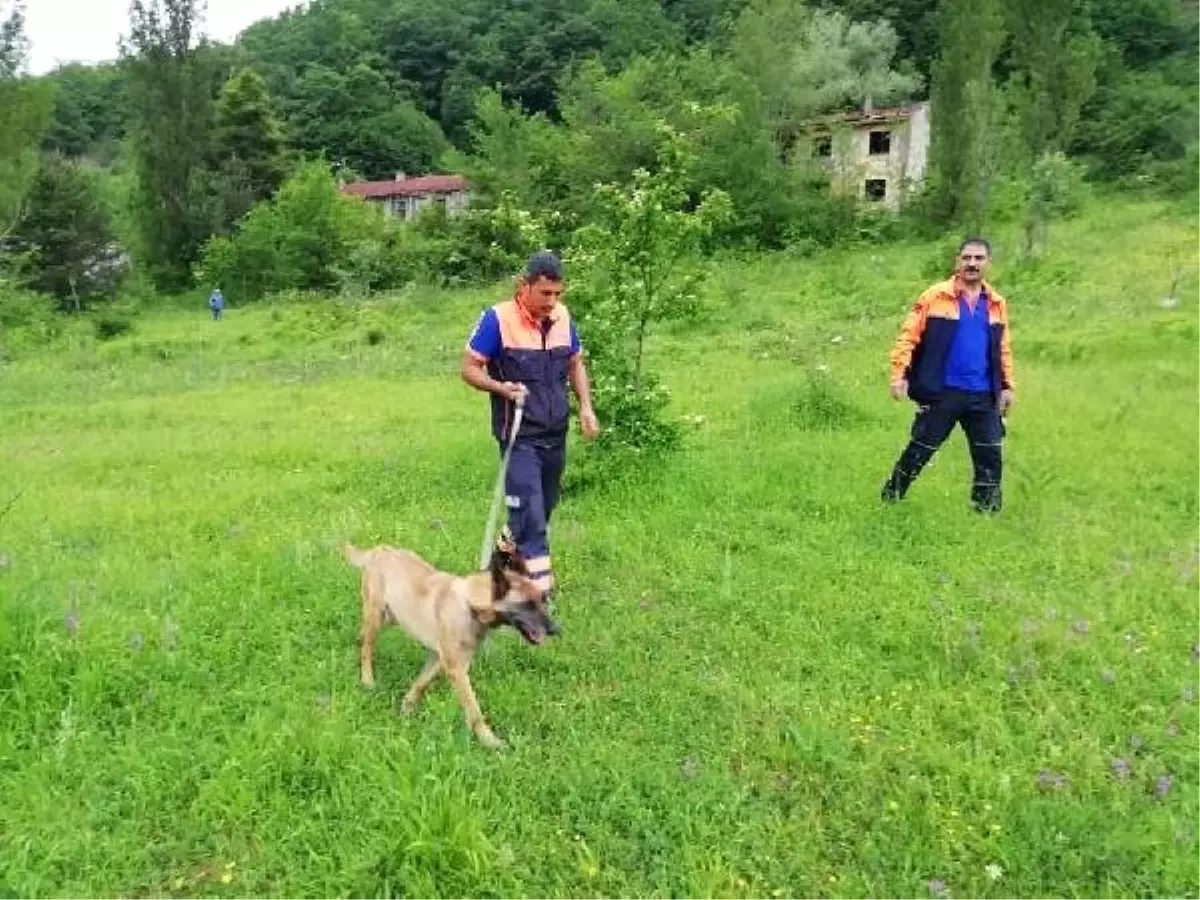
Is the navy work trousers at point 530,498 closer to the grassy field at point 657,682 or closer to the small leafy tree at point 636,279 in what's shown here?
the grassy field at point 657,682

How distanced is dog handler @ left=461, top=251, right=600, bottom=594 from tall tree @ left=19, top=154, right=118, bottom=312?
3949cm

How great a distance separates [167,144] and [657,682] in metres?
48.0

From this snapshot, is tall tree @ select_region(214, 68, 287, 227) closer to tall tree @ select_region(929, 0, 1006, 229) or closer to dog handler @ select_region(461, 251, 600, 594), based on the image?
tall tree @ select_region(929, 0, 1006, 229)

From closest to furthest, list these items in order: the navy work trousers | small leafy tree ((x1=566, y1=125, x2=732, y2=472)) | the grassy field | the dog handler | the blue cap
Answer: the grassy field
the blue cap
the dog handler
the navy work trousers
small leafy tree ((x1=566, y1=125, x2=732, y2=472))

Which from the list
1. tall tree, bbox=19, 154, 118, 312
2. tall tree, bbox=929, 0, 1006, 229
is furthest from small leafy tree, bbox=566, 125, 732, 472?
tall tree, bbox=19, 154, 118, 312

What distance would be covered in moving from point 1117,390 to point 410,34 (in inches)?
2822

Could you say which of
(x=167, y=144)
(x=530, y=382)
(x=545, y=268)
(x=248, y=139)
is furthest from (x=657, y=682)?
(x=248, y=139)

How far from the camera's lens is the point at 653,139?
964 inches

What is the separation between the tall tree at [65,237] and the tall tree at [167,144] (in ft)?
11.1

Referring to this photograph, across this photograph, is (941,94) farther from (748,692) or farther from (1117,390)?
(748,692)

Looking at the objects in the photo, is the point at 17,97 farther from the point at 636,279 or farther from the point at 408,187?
the point at 408,187

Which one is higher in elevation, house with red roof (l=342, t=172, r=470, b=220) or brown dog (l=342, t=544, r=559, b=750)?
house with red roof (l=342, t=172, r=470, b=220)

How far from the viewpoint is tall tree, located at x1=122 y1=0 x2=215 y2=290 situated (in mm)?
45812

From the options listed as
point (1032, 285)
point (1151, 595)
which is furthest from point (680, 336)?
point (1151, 595)
